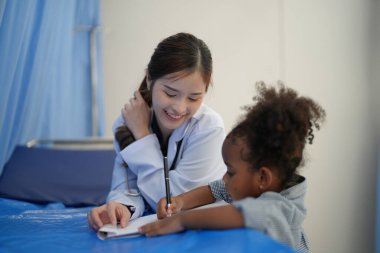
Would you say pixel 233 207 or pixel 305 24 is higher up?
pixel 305 24

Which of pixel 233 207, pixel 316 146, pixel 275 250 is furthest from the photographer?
pixel 316 146

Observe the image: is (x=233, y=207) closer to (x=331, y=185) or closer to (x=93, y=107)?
(x=93, y=107)

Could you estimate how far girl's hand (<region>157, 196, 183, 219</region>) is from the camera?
3.03ft

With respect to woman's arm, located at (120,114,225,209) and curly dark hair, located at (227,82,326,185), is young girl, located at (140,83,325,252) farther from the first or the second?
woman's arm, located at (120,114,225,209)

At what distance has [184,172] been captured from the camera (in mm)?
1157

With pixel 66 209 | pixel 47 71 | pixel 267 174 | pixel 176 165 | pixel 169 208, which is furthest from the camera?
pixel 47 71

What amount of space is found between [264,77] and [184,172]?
4.99ft

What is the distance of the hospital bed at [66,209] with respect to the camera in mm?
663

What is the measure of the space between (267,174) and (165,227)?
273mm

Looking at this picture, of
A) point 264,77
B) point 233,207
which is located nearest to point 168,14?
point 264,77

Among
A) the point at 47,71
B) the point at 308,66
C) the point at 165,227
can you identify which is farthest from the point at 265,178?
the point at 308,66

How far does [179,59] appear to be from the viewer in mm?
1088

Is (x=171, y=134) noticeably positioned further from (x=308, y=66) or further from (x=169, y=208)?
(x=308, y=66)

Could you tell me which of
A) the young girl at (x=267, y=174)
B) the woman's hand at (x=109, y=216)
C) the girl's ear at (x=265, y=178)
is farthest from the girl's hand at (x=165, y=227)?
the girl's ear at (x=265, y=178)
